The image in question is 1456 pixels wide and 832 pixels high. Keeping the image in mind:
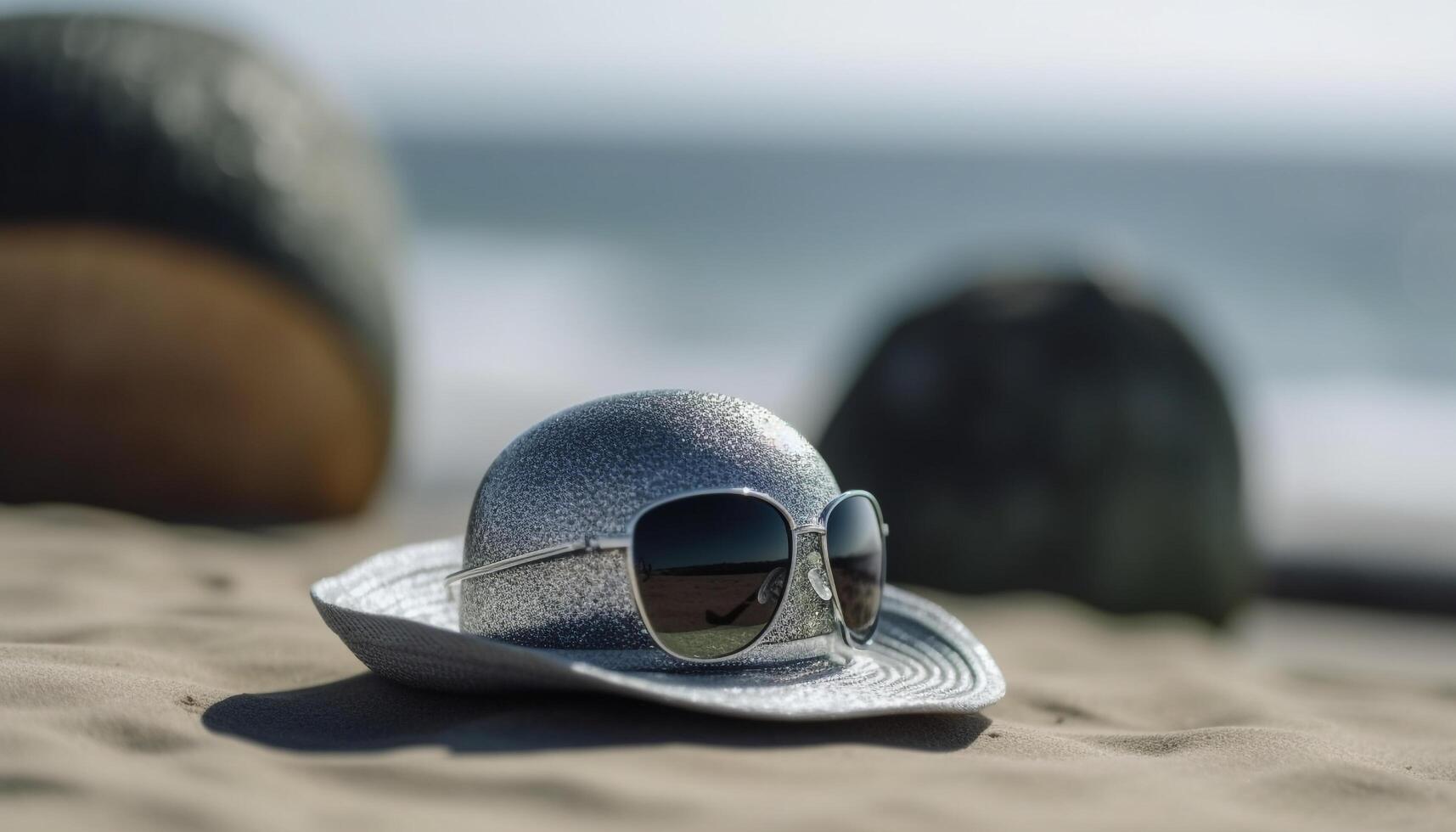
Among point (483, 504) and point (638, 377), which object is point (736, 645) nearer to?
point (483, 504)

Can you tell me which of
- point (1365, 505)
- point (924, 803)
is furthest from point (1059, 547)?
point (1365, 505)

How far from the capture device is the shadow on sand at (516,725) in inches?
94.7

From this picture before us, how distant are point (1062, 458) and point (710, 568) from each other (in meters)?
3.65

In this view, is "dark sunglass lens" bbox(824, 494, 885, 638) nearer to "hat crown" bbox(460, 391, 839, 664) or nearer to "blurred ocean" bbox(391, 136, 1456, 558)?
"hat crown" bbox(460, 391, 839, 664)

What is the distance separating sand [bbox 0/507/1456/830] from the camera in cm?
204

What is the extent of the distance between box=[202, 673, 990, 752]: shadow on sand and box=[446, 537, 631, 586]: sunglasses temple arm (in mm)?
245

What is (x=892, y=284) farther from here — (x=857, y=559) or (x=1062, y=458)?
(x=857, y=559)

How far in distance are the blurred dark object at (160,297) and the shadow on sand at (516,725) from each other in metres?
3.60

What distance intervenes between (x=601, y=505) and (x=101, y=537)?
2.77 m

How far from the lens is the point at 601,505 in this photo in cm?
262

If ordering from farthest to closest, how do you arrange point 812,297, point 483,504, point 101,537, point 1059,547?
point 812,297 < point 1059,547 < point 101,537 < point 483,504

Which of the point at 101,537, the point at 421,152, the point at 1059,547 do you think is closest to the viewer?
the point at 101,537

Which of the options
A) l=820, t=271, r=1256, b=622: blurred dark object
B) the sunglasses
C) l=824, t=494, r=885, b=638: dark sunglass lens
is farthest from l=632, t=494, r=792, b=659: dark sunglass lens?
l=820, t=271, r=1256, b=622: blurred dark object

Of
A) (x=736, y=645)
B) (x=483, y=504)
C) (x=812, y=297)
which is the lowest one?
(x=736, y=645)
